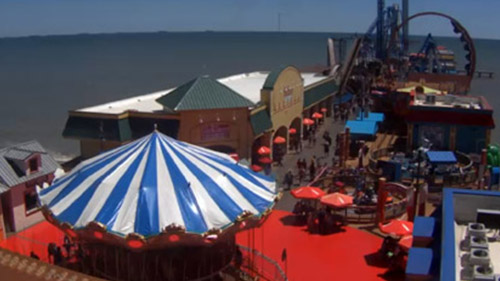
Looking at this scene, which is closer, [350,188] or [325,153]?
[350,188]

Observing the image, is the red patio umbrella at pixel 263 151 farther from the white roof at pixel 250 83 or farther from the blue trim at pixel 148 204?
the blue trim at pixel 148 204

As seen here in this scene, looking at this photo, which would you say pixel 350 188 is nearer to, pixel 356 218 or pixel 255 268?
pixel 356 218

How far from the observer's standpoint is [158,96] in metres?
35.5

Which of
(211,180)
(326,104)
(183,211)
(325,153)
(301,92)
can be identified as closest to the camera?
(183,211)

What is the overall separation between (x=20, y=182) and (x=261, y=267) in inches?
414

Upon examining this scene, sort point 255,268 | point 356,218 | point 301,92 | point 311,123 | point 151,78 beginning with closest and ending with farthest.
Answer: point 255,268 < point 356,218 < point 301,92 < point 311,123 < point 151,78

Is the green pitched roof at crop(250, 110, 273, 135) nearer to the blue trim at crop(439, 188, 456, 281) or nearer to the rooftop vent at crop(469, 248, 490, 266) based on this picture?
the blue trim at crop(439, 188, 456, 281)

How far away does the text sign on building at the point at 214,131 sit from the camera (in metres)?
27.8

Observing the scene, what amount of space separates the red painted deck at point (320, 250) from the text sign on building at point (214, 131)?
22.6ft

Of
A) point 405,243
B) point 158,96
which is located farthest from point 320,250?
point 158,96

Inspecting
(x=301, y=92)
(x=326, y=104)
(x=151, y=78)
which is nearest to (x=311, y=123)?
(x=301, y=92)

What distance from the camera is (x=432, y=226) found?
12578mm

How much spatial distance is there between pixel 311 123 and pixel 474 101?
11514mm

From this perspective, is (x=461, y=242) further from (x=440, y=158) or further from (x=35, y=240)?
(x=440, y=158)
